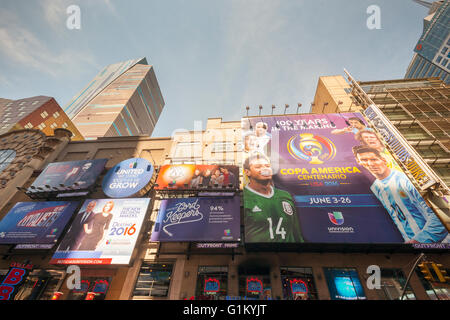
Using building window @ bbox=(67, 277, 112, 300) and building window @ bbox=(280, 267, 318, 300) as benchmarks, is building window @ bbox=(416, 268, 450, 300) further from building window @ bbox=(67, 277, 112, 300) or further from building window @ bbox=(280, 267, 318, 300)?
building window @ bbox=(67, 277, 112, 300)

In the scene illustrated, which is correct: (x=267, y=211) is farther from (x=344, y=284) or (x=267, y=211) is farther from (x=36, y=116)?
(x=36, y=116)

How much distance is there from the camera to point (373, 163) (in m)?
18.6

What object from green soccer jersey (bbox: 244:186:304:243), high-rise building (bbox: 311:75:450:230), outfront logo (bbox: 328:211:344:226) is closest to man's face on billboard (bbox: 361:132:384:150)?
high-rise building (bbox: 311:75:450:230)

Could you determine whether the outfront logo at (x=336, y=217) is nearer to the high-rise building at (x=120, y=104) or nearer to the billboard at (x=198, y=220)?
the billboard at (x=198, y=220)

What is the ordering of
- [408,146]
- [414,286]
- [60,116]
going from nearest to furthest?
[414,286], [408,146], [60,116]

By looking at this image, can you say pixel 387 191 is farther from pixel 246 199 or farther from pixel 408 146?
pixel 246 199

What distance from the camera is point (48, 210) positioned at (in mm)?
18250

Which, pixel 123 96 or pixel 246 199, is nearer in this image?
pixel 246 199

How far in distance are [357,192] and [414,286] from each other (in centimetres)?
693

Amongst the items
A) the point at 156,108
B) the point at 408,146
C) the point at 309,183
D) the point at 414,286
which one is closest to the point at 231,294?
the point at 309,183

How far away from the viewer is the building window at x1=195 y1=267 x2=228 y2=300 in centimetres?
1399

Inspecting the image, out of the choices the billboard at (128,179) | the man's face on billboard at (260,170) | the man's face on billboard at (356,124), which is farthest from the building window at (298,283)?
the man's face on billboard at (356,124)

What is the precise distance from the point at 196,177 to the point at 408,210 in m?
17.6

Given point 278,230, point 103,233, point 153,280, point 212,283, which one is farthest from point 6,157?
point 278,230
